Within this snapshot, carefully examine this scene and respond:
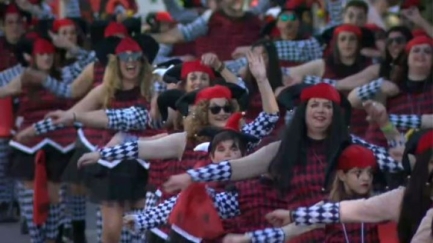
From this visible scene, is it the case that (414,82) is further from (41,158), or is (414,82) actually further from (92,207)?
(92,207)

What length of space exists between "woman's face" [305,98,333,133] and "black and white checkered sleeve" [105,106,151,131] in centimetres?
278

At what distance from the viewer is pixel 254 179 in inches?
450

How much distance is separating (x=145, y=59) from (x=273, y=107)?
237 centimetres

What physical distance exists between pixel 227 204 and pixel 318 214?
121 centimetres

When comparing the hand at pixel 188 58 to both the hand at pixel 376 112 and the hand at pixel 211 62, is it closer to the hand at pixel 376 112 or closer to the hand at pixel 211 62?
the hand at pixel 211 62

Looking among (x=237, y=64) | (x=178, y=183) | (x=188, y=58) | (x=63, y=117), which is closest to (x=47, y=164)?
(x=237, y=64)

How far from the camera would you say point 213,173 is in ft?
36.2

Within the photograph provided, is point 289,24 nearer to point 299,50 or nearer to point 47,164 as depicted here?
point 299,50

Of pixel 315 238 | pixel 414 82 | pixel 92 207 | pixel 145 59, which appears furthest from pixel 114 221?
pixel 92 207

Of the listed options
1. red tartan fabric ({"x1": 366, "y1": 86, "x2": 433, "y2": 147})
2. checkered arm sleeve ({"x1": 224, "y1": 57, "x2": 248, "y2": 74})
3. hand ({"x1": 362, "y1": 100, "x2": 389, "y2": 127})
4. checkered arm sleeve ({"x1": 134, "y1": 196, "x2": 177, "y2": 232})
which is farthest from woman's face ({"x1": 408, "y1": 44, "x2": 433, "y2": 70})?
checkered arm sleeve ({"x1": 134, "y1": 196, "x2": 177, "y2": 232})

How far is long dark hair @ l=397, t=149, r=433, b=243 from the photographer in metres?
9.75

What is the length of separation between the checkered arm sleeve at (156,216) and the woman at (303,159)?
2.75 ft

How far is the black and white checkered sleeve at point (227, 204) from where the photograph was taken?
37.2ft

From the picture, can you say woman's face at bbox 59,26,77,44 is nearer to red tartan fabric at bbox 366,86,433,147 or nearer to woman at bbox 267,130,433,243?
red tartan fabric at bbox 366,86,433,147
